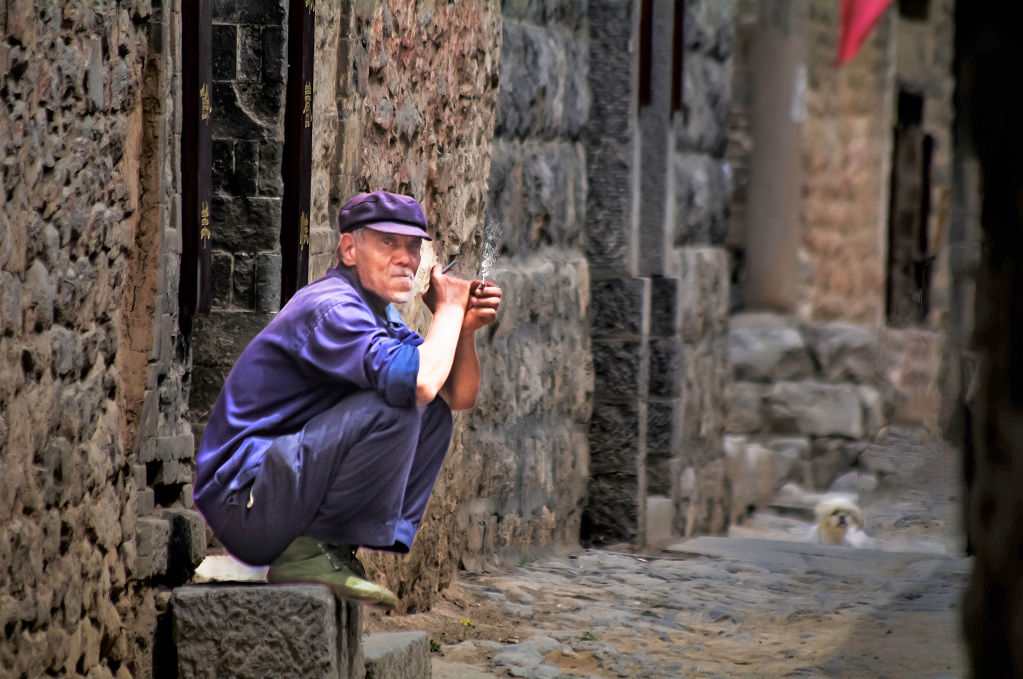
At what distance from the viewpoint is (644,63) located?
689 centimetres

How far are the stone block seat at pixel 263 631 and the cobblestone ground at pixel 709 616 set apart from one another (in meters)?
0.78

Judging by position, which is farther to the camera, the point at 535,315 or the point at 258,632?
the point at 535,315

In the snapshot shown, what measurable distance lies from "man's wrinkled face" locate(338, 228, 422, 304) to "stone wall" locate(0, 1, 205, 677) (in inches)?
22.7

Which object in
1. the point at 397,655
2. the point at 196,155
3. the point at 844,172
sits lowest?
the point at 397,655

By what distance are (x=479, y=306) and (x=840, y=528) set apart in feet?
16.8

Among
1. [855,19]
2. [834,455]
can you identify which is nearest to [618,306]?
[834,455]

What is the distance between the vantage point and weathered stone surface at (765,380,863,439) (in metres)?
10.4

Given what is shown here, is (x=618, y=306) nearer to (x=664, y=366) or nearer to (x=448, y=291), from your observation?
(x=664, y=366)

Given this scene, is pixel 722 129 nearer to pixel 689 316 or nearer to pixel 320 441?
pixel 689 316


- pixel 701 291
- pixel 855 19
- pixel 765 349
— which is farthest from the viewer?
pixel 765 349

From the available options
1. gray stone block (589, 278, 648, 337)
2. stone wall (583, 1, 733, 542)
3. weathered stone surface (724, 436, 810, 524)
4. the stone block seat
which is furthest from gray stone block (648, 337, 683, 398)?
the stone block seat

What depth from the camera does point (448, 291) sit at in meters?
3.12

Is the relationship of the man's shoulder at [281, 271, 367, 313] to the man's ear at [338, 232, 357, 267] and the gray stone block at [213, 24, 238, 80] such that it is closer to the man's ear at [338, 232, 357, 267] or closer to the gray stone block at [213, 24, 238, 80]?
the man's ear at [338, 232, 357, 267]

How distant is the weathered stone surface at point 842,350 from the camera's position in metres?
10.4
